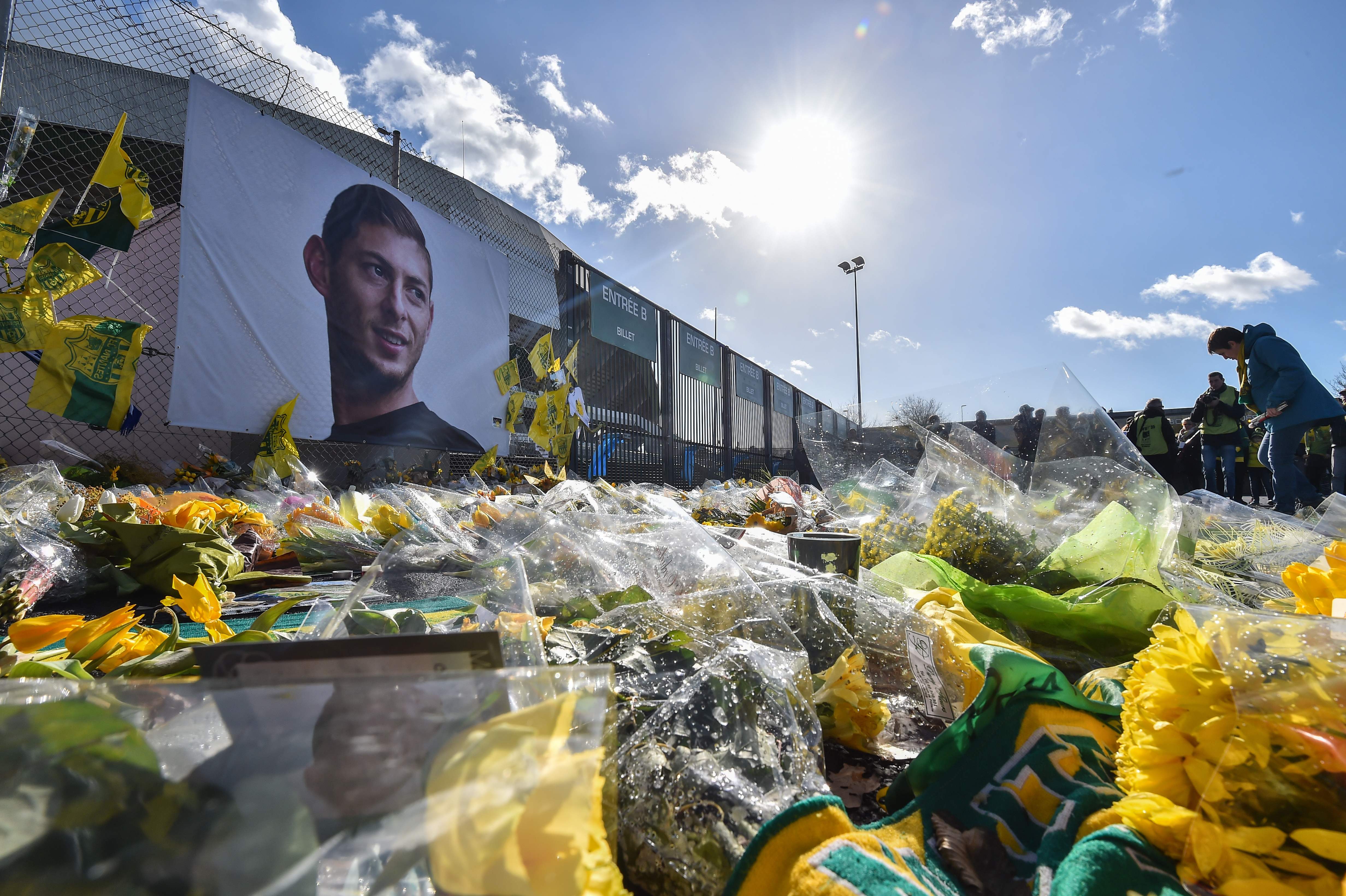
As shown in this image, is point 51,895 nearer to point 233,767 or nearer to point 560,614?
point 233,767

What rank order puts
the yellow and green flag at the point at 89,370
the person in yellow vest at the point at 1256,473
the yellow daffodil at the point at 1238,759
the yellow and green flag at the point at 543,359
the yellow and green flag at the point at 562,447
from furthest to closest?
the yellow and green flag at the point at 543,359, the yellow and green flag at the point at 562,447, the person in yellow vest at the point at 1256,473, the yellow and green flag at the point at 89,370, the yellow daffodil at the point at 1238,759

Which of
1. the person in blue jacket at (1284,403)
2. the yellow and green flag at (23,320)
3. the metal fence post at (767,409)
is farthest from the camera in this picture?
the metal fence post at (767,409)

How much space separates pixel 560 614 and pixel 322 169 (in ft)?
22.0

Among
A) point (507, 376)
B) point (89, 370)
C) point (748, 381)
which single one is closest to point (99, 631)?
point (89, 370)

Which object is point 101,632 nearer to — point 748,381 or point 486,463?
point 486,463

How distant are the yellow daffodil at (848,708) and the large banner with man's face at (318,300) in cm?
575

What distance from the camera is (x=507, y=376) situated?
8031 millimetres

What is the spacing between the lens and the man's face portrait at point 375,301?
584 cm

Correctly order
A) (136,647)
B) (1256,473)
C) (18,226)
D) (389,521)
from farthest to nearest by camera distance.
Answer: (1256,473) < (18,226) < (389,521) < (136,647)

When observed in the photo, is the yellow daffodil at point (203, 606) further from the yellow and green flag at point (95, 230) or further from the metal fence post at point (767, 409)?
the metal fence post at point (767, 409)

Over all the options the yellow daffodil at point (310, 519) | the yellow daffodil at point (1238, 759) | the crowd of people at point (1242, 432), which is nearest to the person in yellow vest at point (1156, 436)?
the crowd of people at point (1242, 432)

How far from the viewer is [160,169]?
17.3ft

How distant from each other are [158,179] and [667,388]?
7264 millimetres

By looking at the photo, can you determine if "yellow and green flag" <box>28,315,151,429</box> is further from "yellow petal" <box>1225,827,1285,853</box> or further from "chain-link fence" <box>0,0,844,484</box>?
"yellow petal" <box>1225,827,1285,853</box>
